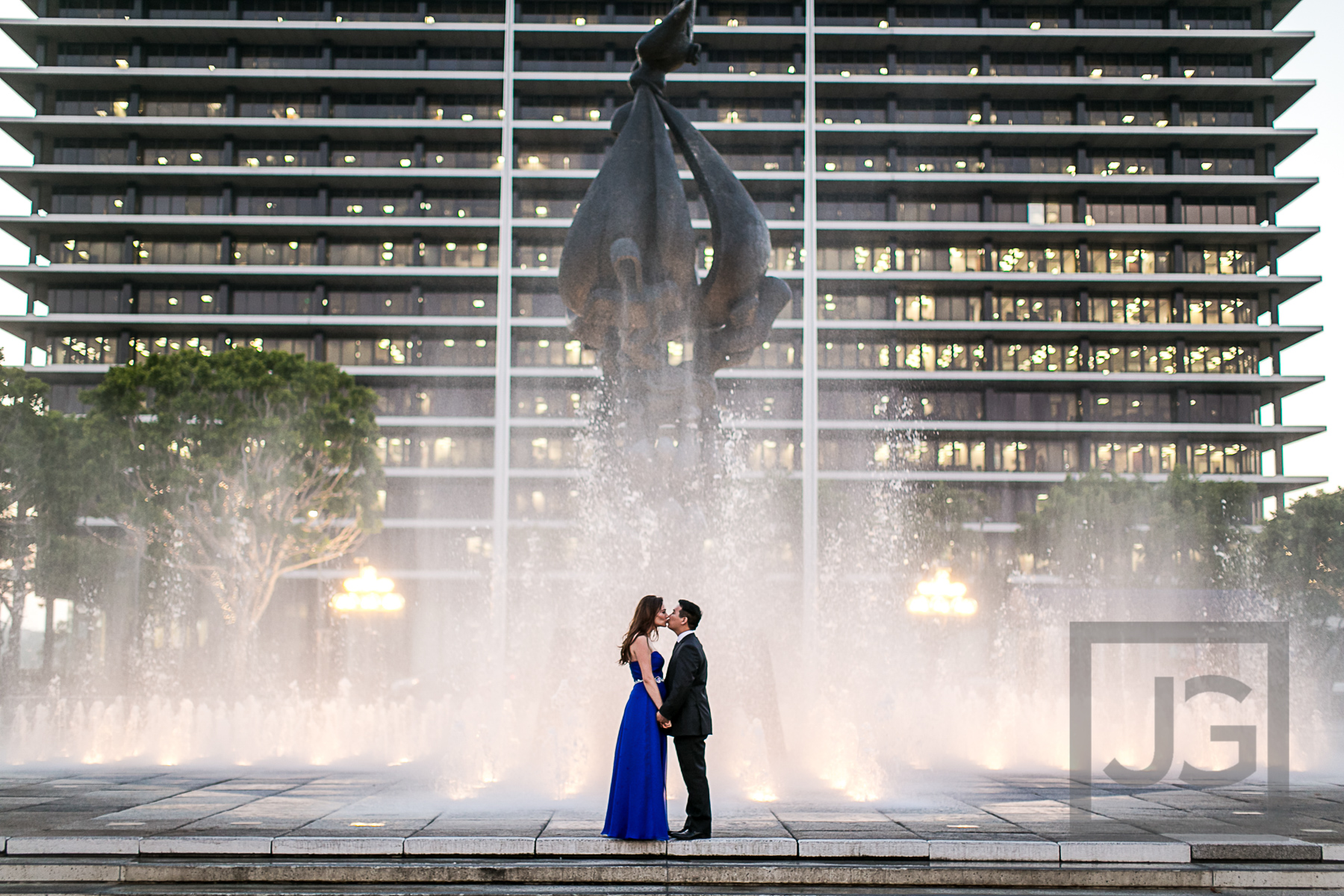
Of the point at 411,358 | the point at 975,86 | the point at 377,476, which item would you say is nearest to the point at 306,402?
the point at 377,476

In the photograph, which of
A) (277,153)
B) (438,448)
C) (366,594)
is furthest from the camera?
(277,153)

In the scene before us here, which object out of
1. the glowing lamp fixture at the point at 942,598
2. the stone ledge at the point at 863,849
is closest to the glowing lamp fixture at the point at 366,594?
the glowing lamp fixture at the point at 942,598

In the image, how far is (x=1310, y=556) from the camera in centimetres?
3478

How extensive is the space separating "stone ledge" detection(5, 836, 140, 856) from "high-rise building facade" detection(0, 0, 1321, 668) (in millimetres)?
45327

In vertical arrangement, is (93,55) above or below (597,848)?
above

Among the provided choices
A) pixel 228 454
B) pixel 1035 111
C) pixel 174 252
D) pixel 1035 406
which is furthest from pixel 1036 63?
pixel 228 454

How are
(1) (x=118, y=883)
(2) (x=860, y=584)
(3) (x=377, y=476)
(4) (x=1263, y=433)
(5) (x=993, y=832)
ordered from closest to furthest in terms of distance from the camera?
1. (1) (x=118, y=883)
2. (5) (x=993, y=832)
3. (3) (x=377, y=476)
4. (2) (x=860, y=584)
5. (4) (x=1263, y=433)

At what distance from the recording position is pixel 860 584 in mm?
49438

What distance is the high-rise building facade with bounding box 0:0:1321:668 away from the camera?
54000 mm

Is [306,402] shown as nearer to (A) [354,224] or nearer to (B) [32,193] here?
(A) [354,224]

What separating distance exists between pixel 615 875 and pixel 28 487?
28.7m

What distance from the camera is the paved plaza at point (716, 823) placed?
263 inches

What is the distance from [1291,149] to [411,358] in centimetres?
4862

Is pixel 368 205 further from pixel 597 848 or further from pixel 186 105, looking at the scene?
pixel 597 848
